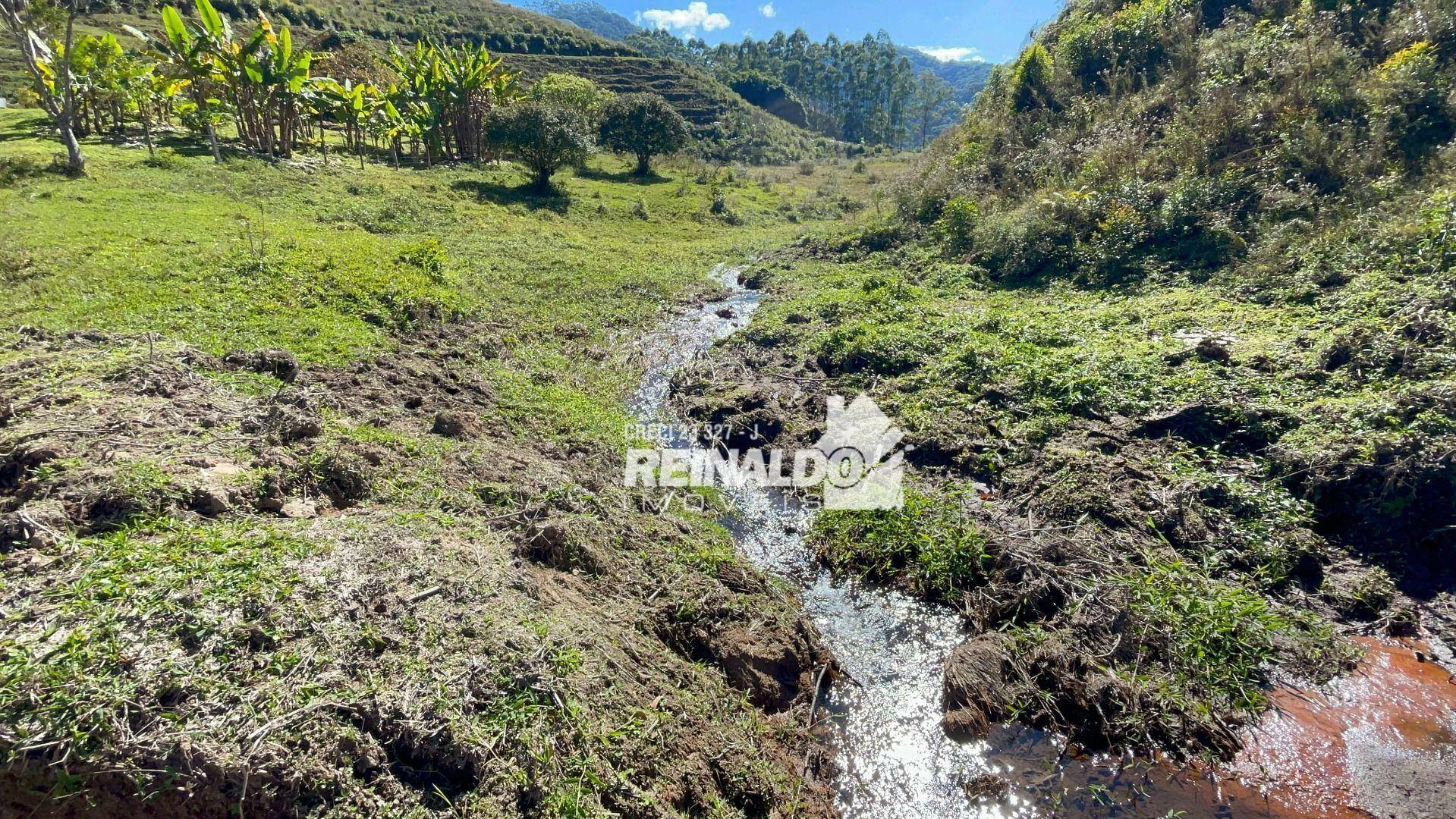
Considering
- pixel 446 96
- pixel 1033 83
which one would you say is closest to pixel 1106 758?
pixel 1033 83

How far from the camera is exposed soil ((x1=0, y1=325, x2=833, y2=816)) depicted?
360cm

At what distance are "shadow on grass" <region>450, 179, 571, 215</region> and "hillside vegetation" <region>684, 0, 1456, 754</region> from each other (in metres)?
15.1

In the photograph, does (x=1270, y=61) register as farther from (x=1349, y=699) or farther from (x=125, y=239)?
(x=125, y=239)

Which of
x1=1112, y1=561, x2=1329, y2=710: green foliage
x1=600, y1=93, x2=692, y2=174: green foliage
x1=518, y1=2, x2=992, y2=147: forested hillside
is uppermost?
x1=518, y1=2, x2=992, y2=147: forested hillside

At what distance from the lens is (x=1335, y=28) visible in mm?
17359

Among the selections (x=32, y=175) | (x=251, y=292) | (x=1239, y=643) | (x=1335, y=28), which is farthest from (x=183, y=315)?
(x=1335, y=28)

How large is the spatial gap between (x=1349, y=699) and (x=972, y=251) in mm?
15742

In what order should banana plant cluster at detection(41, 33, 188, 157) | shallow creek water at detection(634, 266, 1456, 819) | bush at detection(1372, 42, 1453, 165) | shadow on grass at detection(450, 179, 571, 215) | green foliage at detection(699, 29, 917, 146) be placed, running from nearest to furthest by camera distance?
1. shallow creek water at detection(634, 266, 1456, 819)
2. bush at detection(1372, 42, 1453, 165)
3. banana plant cluster at detection(41, 33, 188, 157)
4. shadow on grass at detection(450, 179, 571, 215)
5. green foliage at detection(699, 29, 917, 146)

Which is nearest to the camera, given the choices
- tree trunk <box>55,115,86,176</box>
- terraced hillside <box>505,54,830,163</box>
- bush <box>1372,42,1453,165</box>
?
bush <box>1372,42,1453,165</box>

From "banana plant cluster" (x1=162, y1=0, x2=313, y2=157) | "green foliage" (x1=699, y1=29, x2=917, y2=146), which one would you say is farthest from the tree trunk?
"green foliage" (x1=699, y1=29, x2=917, y2=146)

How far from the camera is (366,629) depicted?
14.7 ft

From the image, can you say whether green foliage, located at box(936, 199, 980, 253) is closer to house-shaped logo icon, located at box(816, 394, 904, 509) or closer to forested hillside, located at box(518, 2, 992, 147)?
house-shaped logo icon, located at box(816, 394, 904, 509)

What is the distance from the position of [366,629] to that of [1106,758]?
643 cm

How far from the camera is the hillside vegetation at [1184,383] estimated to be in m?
6.36
